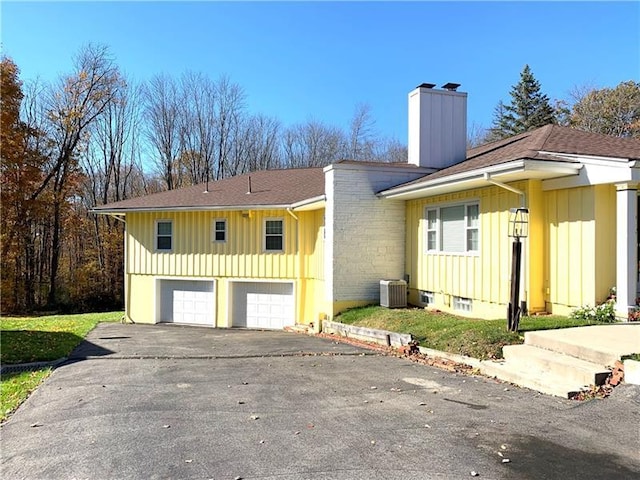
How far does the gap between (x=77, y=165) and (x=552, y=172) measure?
87.5ft

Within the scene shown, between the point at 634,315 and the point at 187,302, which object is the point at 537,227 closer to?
the point at 634,315

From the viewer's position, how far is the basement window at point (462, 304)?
417 inches

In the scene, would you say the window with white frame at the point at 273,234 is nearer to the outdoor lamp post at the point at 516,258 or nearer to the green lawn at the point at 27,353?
the green lawn at the point at 27,353

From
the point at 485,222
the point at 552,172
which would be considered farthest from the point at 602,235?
the point at 485,222

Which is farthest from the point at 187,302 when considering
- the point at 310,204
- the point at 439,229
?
the point at 439,229

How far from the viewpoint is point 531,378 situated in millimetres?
5945

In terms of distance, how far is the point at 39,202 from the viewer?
24953mm

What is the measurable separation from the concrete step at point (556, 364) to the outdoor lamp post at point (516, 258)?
0.77m

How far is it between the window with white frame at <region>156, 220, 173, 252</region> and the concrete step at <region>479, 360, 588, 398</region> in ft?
41.6

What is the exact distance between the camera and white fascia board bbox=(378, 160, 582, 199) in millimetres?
8203

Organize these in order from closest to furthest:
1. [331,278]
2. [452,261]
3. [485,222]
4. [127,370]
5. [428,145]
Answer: [127,370] → [485,222] → [452,261] → [331,278] → [428,145]

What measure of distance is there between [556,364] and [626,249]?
2944 mm

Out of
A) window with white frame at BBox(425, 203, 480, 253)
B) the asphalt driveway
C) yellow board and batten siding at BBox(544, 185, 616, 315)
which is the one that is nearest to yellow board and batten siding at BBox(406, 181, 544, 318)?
window with white frame at BBox(425, 203, 480, 253)

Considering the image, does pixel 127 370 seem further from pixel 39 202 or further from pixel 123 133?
pixel 123 133
